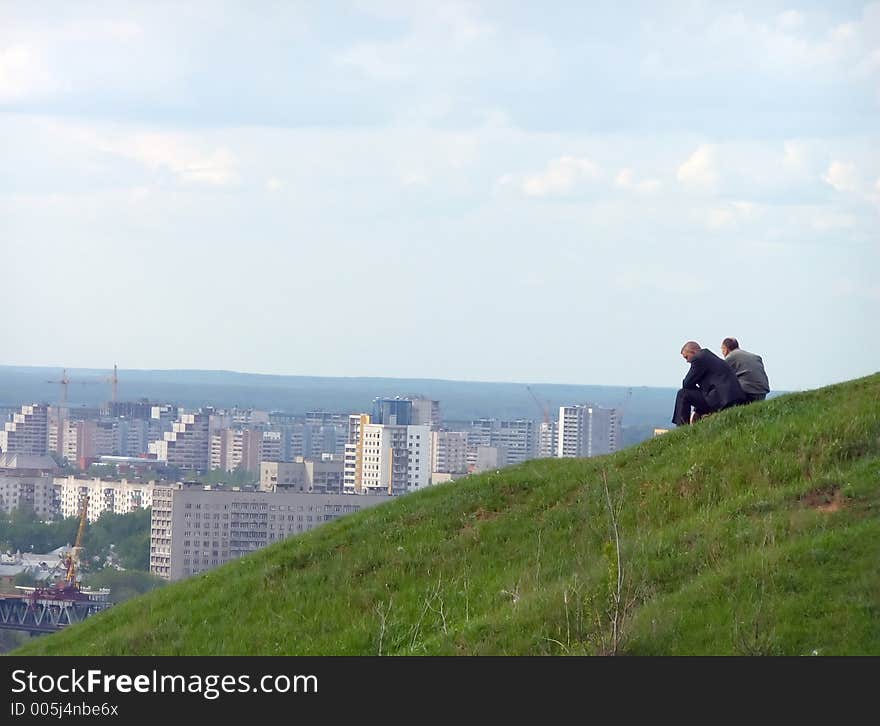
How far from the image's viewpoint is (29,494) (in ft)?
282

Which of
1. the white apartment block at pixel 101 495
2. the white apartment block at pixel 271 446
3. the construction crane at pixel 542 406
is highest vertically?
the construction crane at pixel 542 406

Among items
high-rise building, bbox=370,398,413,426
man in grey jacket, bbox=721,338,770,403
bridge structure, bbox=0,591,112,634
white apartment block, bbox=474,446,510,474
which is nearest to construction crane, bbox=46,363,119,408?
high-rise building, bbox=370,398,413,426

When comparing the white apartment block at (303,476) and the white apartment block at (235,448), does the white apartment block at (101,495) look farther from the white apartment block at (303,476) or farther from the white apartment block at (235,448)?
the white apartment block at (235,448)

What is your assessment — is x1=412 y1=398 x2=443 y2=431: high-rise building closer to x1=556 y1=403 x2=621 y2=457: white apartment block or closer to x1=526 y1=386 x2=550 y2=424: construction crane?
x1=526 y1=386 x2=550 y2=424: construction crane

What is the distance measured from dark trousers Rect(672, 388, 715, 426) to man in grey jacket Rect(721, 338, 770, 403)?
596 mm

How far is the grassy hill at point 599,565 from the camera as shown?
9016 mm

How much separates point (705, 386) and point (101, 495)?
69.5 metres

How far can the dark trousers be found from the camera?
15867 mm

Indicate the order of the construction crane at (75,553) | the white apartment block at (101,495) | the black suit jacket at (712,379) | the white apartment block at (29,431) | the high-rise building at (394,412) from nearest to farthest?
the black suit jacket at (712,379) → the construction crane at (75,553) → the white apartment block at (101,495) → the high-rise building at (394,412) → the white apartment block at (29,431)

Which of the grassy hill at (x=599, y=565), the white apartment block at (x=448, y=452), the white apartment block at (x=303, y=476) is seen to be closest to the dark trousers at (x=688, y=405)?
the grassy hill at (x=599, y=565)

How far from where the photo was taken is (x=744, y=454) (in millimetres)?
12258

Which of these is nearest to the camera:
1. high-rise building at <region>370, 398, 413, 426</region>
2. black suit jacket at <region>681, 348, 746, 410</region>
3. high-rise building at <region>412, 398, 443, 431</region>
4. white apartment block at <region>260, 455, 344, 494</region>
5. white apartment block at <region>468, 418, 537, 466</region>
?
black suit jacket at <region>681, 348, 746, 410</region>

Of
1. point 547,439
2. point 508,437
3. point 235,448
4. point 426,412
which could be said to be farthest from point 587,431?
point 235,448

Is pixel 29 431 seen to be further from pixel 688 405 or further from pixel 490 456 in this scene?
pixel 688 405
